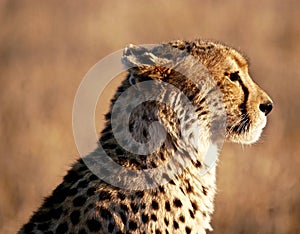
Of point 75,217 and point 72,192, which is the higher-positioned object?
point 72,192

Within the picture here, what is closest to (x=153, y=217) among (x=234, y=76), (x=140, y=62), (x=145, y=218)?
(x=145, y=218)

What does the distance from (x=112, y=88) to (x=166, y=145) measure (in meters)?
3.57

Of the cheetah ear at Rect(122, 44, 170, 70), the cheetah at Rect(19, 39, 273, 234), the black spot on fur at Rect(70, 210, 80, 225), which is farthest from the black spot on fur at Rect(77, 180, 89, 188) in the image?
the cheetah ear at Rect(122, 44, 170, 70)

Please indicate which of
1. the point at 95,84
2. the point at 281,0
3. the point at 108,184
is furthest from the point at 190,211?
the point at 281,0

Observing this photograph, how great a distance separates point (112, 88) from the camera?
7.20 meters

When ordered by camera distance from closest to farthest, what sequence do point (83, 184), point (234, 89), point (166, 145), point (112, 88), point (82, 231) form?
point (82, 231)
point (83, 184)
point (166, 145)
point (234, 89)
point (112, 88)

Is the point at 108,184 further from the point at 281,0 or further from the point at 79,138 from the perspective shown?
the point at 281,0

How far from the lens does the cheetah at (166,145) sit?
3490 millimetres

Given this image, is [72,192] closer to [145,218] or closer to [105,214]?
[105,214]

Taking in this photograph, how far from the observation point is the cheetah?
349 cm

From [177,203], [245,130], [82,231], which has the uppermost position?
[245,130]

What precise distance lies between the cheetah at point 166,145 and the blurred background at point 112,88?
1.25 meters

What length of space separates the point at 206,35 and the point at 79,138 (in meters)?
2.63

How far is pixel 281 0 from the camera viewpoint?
31.0ft
